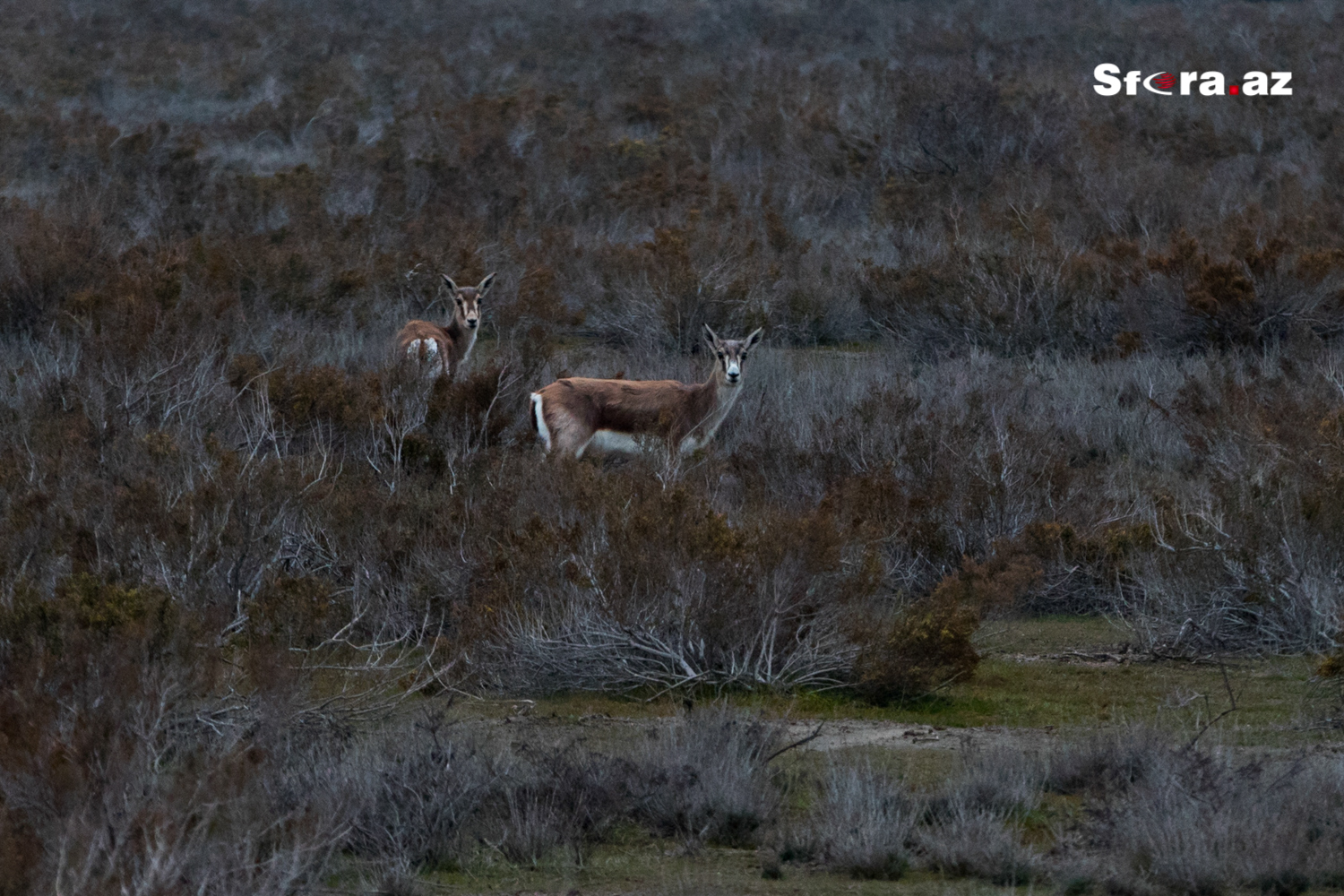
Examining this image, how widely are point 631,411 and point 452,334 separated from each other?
334 cm

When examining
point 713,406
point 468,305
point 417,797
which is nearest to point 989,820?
point 417,797

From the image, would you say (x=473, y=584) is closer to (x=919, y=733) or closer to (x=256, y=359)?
(x=919, y=733)

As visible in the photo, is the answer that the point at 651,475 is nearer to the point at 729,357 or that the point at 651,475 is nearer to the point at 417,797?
the point at 729,357

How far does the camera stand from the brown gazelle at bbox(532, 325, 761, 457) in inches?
436

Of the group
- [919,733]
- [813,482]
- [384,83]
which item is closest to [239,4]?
[384,83]

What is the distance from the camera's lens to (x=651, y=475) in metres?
9.92

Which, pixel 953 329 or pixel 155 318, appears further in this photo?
pixel 953 329

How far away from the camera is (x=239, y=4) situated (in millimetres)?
48000

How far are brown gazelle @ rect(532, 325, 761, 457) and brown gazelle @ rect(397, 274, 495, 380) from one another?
6.11ft

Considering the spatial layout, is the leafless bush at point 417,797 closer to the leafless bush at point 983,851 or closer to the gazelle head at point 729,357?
the leafless bush at point 983,851

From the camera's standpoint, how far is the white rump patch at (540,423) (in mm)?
11055

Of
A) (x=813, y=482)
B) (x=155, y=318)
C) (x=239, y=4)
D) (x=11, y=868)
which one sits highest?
(x=11, y=868)

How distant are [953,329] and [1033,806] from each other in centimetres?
1119

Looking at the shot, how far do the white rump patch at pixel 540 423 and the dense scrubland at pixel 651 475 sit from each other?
0.21 m
